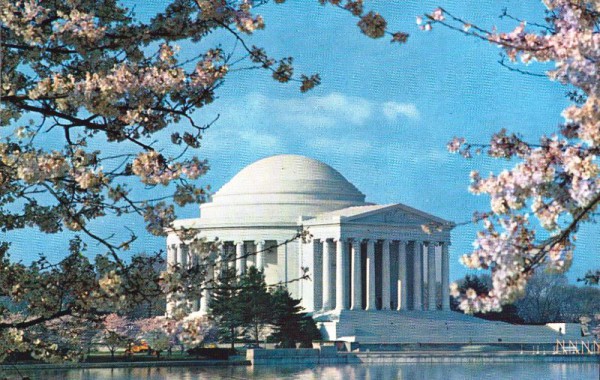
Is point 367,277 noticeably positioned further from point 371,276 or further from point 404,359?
A: point 404,359

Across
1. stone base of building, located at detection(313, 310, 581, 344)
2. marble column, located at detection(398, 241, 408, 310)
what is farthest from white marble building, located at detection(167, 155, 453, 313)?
stone base of building, located at detection(313, 310, 581, 344)

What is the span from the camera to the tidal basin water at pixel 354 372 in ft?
244

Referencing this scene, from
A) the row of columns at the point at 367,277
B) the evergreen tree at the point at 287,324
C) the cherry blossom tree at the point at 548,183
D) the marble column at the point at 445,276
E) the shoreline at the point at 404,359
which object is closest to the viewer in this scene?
the cherry blossom tree at the point at 548,183

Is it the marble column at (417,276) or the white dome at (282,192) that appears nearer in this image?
the marble column at (417,276)

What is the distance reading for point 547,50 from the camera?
42.5 feet

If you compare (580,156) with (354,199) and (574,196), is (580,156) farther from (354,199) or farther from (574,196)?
(354,199)

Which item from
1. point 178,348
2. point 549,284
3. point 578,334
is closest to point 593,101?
point 178,348

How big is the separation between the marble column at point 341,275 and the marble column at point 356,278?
801 mm

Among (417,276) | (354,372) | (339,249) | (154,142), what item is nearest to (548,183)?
(154,142)

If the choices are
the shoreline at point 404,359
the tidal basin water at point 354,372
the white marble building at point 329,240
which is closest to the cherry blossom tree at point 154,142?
the tidal basin water at point 354,372

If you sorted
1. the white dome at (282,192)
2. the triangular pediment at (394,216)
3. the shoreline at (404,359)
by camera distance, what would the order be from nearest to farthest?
the shoreline at (404,359), the triangular pediment at (394,216), the white dome at (282,192)

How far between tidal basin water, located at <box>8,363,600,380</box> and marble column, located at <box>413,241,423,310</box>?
4042 centimetres

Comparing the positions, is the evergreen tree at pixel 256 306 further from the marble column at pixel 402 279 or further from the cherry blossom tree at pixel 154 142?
the cherry blossom tree at pixel 154 142

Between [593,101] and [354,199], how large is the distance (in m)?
131
